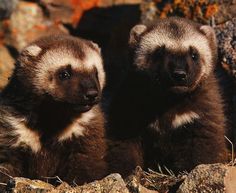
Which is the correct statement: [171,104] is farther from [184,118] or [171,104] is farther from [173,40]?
[173,40]

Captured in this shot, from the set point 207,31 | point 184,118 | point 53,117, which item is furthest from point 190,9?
point 53,117

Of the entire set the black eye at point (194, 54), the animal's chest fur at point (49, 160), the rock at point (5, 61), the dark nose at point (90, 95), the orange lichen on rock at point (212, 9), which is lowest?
the rock at point (5, 61)

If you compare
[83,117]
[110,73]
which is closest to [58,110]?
[83,117]

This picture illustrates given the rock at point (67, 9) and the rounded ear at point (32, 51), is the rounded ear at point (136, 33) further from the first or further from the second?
the rock at point (67, 9)

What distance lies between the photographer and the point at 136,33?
804 cm

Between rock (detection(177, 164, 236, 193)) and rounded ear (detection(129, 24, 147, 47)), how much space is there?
109 inches

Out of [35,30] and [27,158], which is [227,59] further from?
[35,30]

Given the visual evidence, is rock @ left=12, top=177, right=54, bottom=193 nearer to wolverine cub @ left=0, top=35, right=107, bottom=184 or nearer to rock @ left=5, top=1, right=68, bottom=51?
wolverine cub @ left=0, top=35, right=107, bottom=184

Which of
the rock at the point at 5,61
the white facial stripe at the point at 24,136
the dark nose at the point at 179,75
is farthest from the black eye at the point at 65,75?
the rock at the point at 5,61

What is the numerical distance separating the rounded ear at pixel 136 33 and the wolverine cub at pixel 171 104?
8 centimetres

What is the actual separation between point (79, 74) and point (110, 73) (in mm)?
3448

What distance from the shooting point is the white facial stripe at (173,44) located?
7555 mm

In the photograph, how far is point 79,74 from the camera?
6.98 meters

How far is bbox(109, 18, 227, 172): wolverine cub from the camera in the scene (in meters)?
7.50
